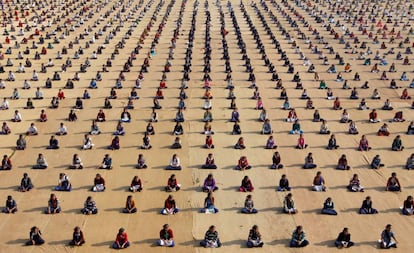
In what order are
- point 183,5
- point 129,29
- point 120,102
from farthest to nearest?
point 183,5, point 129,29, point 120,102

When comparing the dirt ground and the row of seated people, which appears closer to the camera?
the row of seated people

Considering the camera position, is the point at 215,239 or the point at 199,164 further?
the point at 199,164

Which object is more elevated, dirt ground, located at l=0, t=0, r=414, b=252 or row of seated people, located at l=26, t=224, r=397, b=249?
row of seated people, located at l=26, t=224, r=397, b=249

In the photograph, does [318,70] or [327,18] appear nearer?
[318,70]

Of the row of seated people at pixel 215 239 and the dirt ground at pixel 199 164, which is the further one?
the dirt ground at pixel 199 164

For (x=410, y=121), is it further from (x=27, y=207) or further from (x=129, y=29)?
(x=129, y=29)

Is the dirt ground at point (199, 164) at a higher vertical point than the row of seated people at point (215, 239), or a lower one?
lower

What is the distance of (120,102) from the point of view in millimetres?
36875

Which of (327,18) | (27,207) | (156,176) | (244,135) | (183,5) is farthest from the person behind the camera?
(183,5)

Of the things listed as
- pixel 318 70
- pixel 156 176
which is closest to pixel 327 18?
pixel 318 70

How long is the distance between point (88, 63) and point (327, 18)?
40.6 metres

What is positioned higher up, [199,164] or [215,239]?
→ [215,239]

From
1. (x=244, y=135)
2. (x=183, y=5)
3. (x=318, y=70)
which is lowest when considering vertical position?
(x=183, y=5)

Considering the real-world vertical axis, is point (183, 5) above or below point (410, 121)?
below
